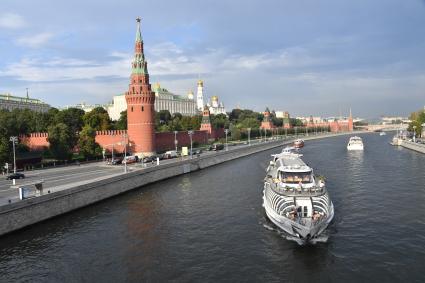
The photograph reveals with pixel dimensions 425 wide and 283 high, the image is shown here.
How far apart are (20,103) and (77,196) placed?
14280 cm

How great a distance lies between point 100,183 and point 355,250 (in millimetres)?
24182

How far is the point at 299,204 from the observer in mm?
26078

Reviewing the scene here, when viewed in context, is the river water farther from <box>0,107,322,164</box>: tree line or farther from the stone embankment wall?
the stone embankment wall

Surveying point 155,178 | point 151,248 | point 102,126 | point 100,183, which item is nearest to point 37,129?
point 102,126

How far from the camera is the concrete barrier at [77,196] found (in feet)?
91.0

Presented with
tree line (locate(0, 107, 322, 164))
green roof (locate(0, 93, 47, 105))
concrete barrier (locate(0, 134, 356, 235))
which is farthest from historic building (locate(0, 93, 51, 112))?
concrete barrier (locate(0, 134, 356, 235))

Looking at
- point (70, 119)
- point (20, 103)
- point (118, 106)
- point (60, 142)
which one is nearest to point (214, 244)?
point (60, 142)

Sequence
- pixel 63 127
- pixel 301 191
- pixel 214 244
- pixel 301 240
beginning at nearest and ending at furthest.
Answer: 1. pixel 301 240
2. pixel 214 244
3. pixel 301 191
4. pixel 63 127

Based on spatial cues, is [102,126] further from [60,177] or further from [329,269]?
[329,269]

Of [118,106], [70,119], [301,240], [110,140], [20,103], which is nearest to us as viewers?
[301,240]

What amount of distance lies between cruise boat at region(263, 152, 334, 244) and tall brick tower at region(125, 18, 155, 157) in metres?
39.8

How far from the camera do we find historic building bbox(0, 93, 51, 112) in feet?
500

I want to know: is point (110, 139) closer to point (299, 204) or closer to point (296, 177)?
point (296, 177)

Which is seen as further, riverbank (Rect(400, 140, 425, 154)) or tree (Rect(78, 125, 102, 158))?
riverbank (Rect(400, 140, 425, 154))
